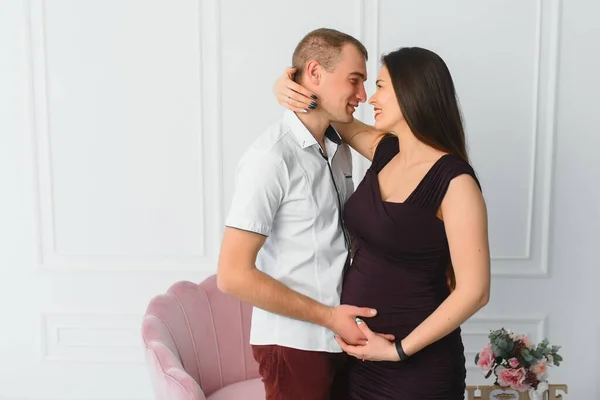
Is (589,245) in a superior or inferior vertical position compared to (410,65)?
inferior

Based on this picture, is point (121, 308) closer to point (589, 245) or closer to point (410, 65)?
point (410, 65)

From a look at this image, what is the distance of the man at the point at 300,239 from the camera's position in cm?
159

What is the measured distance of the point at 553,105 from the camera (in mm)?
2617

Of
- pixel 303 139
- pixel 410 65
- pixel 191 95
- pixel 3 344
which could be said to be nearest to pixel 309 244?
pixel 303 139

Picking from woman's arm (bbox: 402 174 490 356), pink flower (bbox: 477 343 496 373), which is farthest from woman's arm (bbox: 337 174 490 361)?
pink flower (bbox: 477 343 496 373)

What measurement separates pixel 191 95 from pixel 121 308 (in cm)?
99

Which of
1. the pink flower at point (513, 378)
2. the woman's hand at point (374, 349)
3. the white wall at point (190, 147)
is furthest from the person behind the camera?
the white wall at point (190, 147)

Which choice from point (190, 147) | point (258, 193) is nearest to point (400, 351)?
point (258, 193)

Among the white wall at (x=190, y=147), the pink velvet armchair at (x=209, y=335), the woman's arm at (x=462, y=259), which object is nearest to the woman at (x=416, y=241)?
the woman's arm at (x=462, y=259)

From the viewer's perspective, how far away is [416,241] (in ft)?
Answer: 5.31

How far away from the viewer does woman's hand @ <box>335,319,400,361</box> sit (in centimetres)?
163

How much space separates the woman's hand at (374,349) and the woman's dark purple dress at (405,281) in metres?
0.05

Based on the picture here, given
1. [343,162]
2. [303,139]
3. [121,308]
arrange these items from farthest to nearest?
[121,308]
[343,162]
[303,139]

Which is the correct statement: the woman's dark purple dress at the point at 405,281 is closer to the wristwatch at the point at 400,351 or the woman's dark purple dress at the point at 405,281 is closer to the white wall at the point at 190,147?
the wristwatch at the point at 400,351
